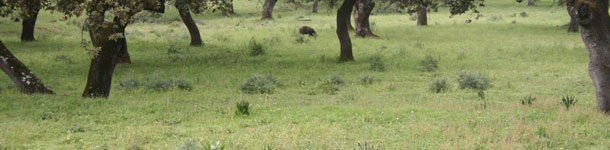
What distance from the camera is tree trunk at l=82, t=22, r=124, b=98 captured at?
13078 millimetres

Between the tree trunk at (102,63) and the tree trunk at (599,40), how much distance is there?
9.07 m

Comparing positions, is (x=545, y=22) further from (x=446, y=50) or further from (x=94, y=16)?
(x=94, y=16)

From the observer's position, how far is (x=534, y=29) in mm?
35031

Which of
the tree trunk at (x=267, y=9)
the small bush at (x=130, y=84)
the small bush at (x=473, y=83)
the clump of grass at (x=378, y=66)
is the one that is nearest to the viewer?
the small bush at (x=473, y=83)

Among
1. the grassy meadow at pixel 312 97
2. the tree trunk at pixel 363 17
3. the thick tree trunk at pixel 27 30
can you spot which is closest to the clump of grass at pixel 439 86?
the grassy meadow at pixel 312 97

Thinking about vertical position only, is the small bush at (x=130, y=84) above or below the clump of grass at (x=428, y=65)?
above

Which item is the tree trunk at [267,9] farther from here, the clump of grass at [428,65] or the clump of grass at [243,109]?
the clump of grass at [243,109]

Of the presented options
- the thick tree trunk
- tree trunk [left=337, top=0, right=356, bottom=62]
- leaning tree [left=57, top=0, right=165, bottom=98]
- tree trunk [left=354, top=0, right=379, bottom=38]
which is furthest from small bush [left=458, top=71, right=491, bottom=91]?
the thick tree trunk

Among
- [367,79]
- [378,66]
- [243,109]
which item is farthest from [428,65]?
[243,109]

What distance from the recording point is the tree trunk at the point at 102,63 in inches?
515

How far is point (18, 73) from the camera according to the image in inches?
533

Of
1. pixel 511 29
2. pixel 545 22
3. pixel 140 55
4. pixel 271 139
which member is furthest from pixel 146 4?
pixel 545 22

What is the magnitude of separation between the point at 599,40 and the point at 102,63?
981cm

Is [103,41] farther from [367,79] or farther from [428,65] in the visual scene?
[428,65]
